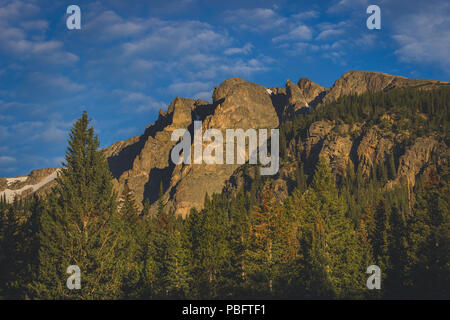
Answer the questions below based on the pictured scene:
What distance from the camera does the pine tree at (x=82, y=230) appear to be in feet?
119

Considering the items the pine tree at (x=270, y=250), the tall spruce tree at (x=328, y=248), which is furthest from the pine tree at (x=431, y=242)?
the pine tree at (x=270, y=250)

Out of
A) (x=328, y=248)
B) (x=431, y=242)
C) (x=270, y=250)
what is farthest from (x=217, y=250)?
(x=431, y=242)

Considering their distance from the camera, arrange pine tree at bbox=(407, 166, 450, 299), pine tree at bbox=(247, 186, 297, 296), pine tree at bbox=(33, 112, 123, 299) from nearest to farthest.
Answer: pine tree at bbox=(33, 112, 123, 299)
pine tree at bbox=(407, 166, 450, 299)
pine tree at bbox=(247, 186, 297, 296)

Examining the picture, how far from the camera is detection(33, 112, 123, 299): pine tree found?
36.2 meters

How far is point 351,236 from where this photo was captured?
56.5 meters

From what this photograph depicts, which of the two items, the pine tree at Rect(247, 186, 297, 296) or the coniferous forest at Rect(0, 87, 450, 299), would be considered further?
the pine tree at Rect(247, 186, 297, 296)

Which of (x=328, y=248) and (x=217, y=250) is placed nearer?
(x=328, y=248)

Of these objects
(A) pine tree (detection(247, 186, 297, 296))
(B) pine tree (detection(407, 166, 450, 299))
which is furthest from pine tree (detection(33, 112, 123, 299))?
(B) pine tree (detection(407, 166, 450, 299))

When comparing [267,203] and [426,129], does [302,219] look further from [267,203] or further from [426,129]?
[426,129]

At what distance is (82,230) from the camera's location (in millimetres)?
38906

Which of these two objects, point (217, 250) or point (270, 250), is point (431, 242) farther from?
point (217, 250)

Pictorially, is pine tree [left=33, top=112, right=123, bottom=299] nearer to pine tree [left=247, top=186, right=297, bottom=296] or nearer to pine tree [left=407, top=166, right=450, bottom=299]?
pine tree [left=247, top=186, right=297, bottom=296]

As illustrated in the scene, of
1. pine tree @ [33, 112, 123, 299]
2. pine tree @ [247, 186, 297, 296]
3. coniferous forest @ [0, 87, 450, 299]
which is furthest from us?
pine tree @ [247, 186, 297, 296]
